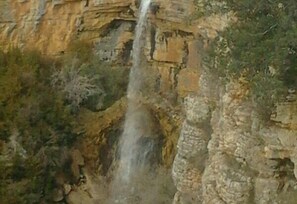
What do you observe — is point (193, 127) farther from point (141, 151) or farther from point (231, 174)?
point (141, 151)

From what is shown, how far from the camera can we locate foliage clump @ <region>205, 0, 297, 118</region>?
28.3ft

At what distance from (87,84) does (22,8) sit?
2.36 metres

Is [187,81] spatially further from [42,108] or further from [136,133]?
[42,108]

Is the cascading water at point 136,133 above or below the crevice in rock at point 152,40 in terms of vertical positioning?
below

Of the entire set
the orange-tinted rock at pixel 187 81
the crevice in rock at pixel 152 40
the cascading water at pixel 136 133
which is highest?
the crevice in rock at pixel 152 40

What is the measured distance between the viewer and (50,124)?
15.2 metres

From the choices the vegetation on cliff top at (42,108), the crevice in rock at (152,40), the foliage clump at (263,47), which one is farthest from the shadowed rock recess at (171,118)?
the foliage clump at (263,47)

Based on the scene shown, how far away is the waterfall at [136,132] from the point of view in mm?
15289

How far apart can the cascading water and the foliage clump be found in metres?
5.98

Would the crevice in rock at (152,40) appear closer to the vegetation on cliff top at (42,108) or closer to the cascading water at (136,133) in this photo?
the cascading water at (136,133)

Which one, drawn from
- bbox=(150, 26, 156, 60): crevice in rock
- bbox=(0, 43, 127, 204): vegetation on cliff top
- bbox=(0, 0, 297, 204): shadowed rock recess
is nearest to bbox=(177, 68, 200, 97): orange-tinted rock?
bbox=(0, 0, 297, 204): shadowed rock recess

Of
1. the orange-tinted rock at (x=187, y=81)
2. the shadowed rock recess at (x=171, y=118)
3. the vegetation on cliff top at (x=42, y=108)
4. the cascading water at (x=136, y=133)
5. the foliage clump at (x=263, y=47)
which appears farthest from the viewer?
the cascading water at (x=136, y=133)

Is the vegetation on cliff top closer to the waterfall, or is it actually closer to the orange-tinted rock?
the waterfall

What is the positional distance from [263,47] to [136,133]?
7026mm
